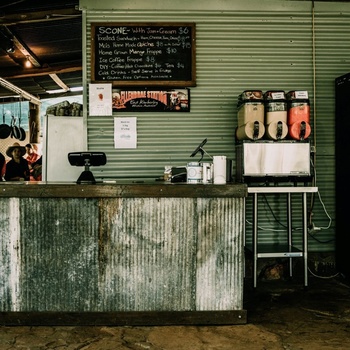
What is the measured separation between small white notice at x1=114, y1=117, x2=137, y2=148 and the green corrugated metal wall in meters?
0.06

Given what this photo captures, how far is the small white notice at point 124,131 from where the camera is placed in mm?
5168

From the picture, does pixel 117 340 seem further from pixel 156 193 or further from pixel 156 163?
pixel 156 163

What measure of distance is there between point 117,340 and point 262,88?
339 cm

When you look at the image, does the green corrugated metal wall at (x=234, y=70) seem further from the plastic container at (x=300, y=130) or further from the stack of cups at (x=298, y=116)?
the plastic container at (x=300, y=130)

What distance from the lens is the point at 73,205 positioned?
3.50 meters

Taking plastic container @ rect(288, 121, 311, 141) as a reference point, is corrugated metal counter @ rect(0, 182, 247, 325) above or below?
below

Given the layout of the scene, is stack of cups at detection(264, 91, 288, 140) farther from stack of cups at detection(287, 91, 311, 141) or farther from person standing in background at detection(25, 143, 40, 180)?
person standing in background at detection(25, 143, 40, 180)

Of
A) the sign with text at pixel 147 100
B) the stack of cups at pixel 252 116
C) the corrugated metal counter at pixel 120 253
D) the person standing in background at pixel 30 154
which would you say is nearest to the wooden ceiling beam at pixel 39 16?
the sign with text at pixel 147 100

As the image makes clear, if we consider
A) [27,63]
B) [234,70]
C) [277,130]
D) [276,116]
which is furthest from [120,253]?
[27,63]

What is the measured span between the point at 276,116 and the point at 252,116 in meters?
0.25

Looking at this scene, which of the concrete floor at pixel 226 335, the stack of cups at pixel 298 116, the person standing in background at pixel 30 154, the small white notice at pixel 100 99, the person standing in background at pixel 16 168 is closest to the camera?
the concrete floor at pixel 226 335

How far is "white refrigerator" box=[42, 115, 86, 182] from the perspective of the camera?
18.0ft

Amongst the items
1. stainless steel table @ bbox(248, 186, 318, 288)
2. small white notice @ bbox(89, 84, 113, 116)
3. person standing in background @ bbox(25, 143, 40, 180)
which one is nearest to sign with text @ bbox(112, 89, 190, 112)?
small white notice @ bbox(89, 84, 113, 116)

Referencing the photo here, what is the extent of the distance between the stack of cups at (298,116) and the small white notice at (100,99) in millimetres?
2033
